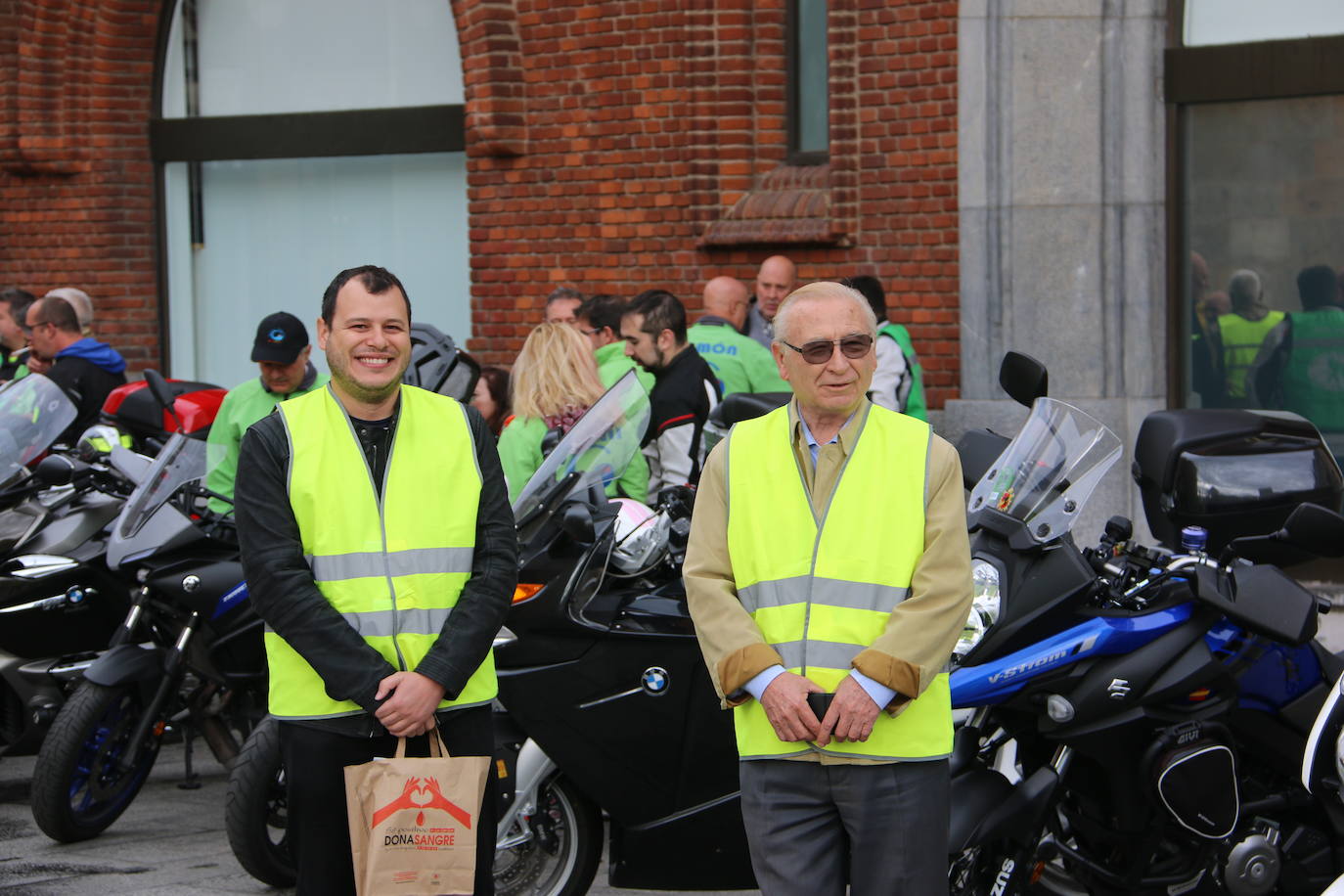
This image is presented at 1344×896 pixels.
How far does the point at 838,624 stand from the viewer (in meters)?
3.35

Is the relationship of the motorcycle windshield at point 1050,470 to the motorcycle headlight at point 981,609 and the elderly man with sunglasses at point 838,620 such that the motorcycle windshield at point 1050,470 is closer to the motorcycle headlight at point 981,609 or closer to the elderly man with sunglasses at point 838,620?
the motorcycle headlight at point 981,609

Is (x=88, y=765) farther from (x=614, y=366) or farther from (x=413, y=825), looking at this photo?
(x=413, y=825)

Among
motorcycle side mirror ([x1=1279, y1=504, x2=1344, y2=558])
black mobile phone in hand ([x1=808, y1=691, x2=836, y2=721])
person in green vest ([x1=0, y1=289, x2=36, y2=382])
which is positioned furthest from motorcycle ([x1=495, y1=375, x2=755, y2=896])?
person in green vest ([x1=0, y1=289, x2=36, y2=382])

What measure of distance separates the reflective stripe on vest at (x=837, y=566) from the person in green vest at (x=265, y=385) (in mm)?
3380

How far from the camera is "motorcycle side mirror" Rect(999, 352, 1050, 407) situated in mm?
4371

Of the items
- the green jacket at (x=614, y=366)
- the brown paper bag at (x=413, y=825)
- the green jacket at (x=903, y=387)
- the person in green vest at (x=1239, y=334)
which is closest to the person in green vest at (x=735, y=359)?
the green jacket at (x=614, y=366)

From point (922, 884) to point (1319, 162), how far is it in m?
6.68

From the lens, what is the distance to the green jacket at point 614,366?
675cm

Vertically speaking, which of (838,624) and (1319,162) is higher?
(1319,162)

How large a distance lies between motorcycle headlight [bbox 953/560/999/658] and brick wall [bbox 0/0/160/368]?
995 cm

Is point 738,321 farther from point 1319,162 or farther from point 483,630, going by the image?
point 483,630

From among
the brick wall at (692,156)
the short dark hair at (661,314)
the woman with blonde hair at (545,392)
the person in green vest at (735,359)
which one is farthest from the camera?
the brick wall at (692,156)

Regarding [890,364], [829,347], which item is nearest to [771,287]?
[890,364]

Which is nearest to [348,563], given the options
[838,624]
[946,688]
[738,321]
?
[838,624]
